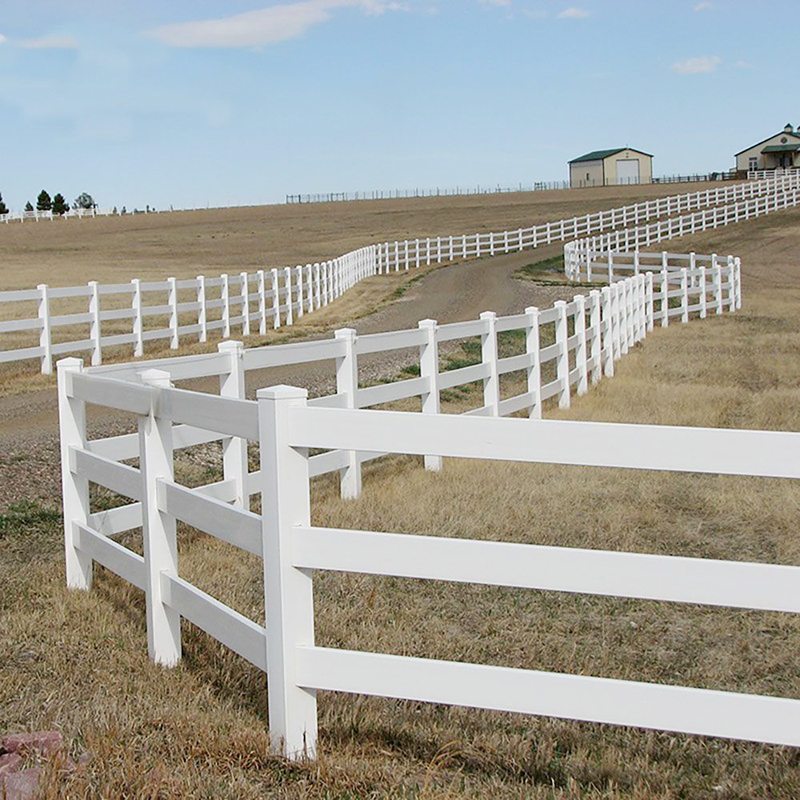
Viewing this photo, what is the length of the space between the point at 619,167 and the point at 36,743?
136040 millimetres

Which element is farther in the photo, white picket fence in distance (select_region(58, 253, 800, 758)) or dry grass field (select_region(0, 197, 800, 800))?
dry grass field (select_region(0, 197, 800, 800))

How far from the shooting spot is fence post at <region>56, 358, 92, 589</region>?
6.87 metres

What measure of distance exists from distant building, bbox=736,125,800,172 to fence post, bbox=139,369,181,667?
390 feet

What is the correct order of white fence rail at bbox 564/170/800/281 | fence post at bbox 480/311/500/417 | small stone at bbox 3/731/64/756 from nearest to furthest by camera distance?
small stone at bbox 3/731/64/756, fence post at bbox 480/311/500/417, white fence rail at bbox 564/170/800/281

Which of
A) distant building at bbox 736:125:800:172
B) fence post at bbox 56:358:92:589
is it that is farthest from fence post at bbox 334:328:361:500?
distant building at bbox 736:125:800:172

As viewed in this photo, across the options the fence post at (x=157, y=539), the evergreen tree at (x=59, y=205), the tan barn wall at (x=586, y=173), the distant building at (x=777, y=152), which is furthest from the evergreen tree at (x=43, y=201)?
the fence post at (x=157, y=539)

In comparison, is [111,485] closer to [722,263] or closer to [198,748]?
[198,748]

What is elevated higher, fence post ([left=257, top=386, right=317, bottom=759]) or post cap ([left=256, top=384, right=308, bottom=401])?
post cap ([left=256, top=384, right=308, bottom=401])

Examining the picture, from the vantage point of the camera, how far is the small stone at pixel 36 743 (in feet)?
13.3

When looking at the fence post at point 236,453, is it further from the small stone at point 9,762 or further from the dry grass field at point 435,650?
the small stone at point 9,762

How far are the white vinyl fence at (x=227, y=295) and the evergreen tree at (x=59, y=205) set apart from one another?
7260 cm

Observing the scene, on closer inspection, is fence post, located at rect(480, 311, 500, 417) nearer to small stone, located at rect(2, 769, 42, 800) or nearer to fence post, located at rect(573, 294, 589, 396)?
fence post, located at rect(573, 294, 589, 396)

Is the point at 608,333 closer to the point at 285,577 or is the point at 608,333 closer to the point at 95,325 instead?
the point at 95,325

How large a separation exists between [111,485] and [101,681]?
1.35 meters
